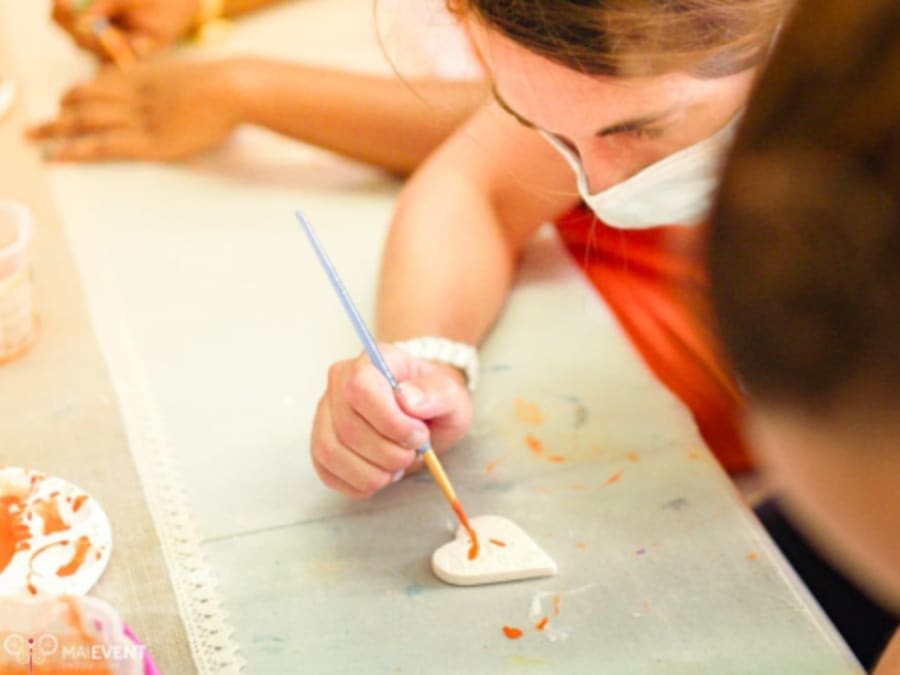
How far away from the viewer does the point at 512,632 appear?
2.14 feet

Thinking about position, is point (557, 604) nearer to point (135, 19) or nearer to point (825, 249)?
point (825, 249)

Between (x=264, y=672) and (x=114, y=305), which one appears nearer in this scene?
(x=264, y=672)

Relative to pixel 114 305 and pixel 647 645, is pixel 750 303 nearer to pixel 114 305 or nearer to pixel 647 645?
pixel 647 645

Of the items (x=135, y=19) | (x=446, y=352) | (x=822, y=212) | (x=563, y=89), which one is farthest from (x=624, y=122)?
(x=135, y=19)

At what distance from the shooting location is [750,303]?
0.38 meters

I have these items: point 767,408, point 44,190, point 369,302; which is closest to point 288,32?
point 44,190

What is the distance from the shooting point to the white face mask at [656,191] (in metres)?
0.75

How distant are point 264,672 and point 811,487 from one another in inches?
13.9

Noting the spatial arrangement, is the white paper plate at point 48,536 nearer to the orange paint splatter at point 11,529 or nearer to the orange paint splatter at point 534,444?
the orange paint splatter at point 11,529

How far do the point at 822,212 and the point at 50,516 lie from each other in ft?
1.76

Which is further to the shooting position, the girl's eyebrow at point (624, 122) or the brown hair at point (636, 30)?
the girl's eyebrow at point (624, 122)

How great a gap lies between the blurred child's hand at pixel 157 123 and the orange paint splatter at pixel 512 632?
642mm

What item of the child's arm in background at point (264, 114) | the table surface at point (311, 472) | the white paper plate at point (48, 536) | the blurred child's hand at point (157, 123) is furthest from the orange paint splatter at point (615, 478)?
the blurred child's hand at point (157, 123)

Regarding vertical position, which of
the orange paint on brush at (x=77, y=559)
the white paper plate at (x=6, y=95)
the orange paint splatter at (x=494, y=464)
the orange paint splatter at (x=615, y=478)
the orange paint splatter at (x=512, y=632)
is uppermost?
the orange paint splatter at (x=615, y=478)
